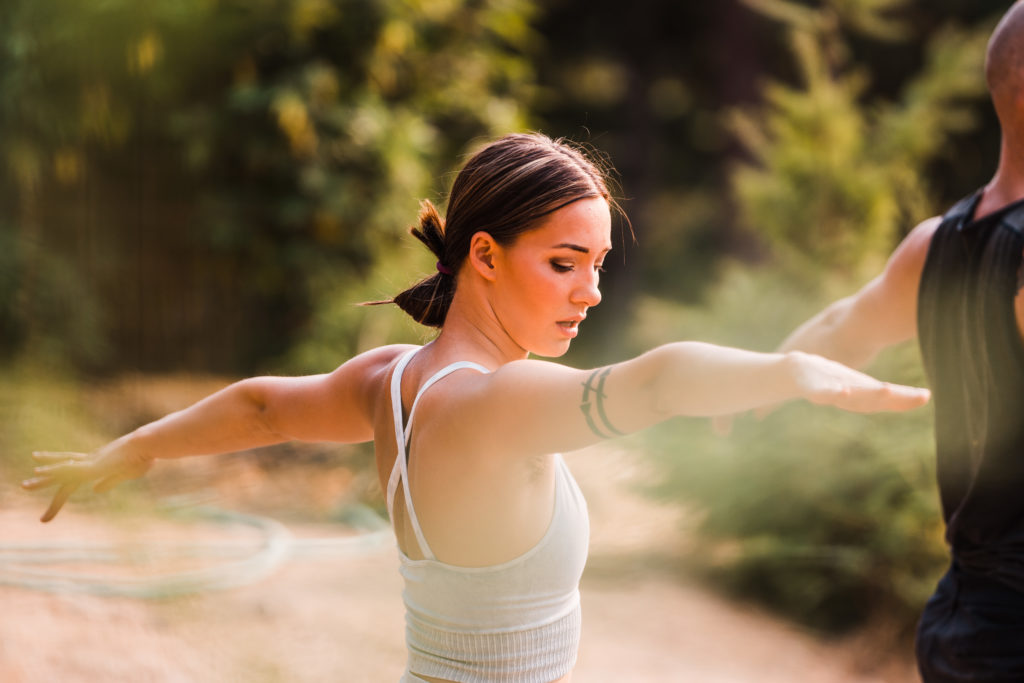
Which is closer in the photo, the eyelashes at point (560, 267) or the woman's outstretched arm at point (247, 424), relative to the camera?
the eyelashes at point (560, 267)

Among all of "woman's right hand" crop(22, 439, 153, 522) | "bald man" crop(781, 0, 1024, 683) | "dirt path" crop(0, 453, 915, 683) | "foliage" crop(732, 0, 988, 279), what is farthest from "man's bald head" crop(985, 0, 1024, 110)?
"foliage" crop(732, 0, 988, 279)

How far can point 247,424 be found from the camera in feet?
6.16

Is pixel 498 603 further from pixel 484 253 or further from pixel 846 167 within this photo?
pixel 846 167

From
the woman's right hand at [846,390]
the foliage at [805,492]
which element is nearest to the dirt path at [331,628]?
the foliage at [805,492]

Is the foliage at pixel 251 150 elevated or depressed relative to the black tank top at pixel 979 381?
depressed

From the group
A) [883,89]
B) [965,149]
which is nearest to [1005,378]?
[965,149]

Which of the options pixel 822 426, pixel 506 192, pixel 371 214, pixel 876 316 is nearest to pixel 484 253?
pixel 506 192

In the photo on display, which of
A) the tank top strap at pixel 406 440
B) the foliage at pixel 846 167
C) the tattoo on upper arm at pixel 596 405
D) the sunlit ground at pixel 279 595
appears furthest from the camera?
the foliage at pixel 846 167

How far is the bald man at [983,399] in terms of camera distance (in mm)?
2014

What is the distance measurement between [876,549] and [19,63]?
18.4 feet

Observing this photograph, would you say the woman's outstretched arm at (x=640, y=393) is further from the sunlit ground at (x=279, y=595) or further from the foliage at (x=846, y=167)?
the foliage at (x=846, y=167)

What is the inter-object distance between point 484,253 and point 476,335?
14cm

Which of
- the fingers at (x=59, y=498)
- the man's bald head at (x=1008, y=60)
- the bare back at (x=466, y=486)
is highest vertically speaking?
the man's bald head at (x=1008, y=60)

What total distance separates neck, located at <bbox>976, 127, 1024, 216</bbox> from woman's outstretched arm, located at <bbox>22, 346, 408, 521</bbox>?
139cm
